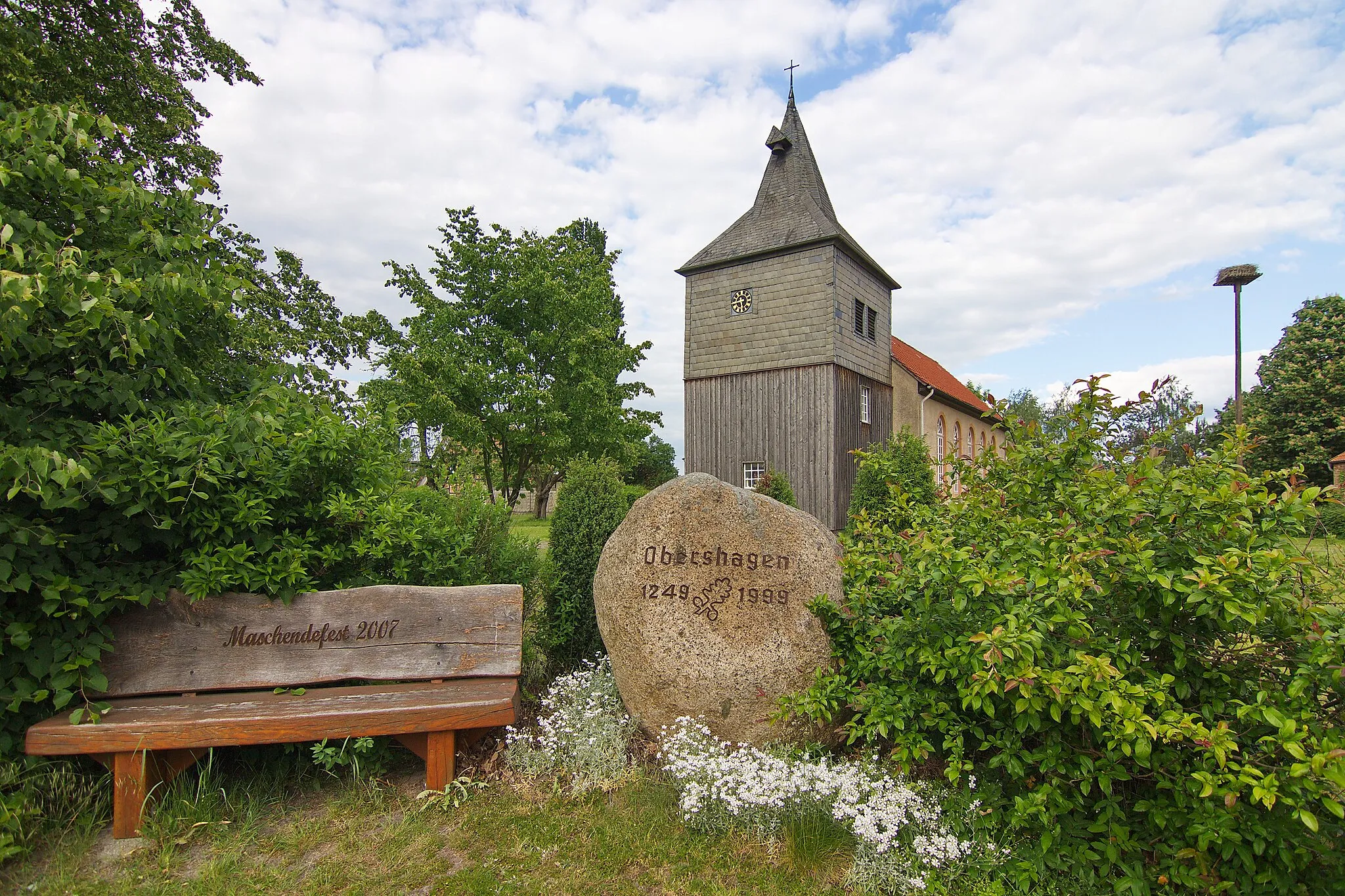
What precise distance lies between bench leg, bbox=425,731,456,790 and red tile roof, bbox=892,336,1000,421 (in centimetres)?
2191

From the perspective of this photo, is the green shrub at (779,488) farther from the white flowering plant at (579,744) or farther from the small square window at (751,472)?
the white flowering plant at (579,744)

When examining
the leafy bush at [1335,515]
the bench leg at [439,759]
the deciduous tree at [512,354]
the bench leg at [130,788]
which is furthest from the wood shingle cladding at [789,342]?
the bench leg at [130,788]

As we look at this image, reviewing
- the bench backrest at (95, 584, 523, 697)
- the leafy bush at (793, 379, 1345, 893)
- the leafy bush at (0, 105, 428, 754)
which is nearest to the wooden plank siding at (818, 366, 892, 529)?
the leafy bush at (793, 379, 1345, 893)

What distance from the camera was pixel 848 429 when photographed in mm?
18172

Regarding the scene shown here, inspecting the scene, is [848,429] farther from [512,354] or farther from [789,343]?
[512,354]

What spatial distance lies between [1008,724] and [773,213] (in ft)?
60.4

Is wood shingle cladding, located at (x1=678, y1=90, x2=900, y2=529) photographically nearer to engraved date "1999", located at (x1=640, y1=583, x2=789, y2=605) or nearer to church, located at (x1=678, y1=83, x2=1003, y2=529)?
church, located at (x1=678, y1=83, x2=1003, y2=529)

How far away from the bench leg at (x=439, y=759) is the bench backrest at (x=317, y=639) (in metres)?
0.49

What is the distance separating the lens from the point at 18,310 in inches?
107

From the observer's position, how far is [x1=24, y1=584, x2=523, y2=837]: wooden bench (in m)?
3.38

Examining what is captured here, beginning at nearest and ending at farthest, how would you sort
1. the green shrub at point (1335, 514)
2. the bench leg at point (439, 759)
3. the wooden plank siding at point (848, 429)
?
the green shrub at point (1335, 514) < the bench leg at point (439, 759) < the wooden plank siding at point (848, 429)

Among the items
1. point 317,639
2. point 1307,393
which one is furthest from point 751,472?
point 1307,393

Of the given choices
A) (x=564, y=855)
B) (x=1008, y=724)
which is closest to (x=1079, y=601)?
(x=1008, y=724)

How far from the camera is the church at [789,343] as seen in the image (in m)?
17.5
